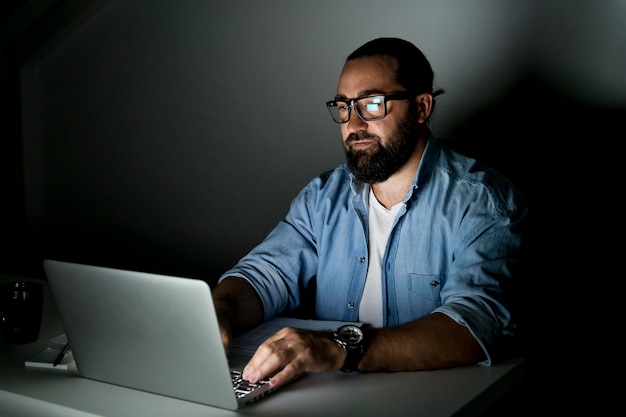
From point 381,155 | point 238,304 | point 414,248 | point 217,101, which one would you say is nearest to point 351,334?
point 238,304

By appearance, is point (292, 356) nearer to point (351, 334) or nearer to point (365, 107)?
point (351, 334)

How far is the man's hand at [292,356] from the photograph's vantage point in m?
1.26

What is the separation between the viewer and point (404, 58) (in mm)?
1852

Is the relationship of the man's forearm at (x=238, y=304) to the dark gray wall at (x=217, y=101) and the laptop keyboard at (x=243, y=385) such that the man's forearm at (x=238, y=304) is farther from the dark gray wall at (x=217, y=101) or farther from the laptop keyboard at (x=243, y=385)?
the dark gray wall at (x=217, y=101)

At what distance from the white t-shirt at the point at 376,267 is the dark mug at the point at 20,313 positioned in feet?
2.41

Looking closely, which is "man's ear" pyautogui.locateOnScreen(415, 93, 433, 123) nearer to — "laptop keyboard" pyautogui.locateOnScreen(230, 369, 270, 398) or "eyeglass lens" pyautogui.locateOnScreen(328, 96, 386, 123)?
"eyeglass lens" pyautogui.locateOnScreen(328, 96, 386, 123)

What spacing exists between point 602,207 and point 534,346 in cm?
40

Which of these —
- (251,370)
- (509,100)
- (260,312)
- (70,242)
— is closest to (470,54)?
(509,100)

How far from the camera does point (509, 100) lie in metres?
2.50

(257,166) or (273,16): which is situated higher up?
(273,16)

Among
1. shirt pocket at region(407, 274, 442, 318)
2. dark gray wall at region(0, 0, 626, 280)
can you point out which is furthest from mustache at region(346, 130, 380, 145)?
dark gray wall at region(0, 0, 626, 280)

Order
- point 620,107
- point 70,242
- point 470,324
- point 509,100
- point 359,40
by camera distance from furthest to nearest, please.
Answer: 1. point 70,242
2. point 359,40
3. point 509,100
4. point 620,107
5. point 470,324

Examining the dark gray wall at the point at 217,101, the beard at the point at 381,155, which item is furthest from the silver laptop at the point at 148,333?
the dark gray wall at the point at 217,101

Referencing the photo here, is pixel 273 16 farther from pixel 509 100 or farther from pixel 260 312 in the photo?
pixel 260 312
